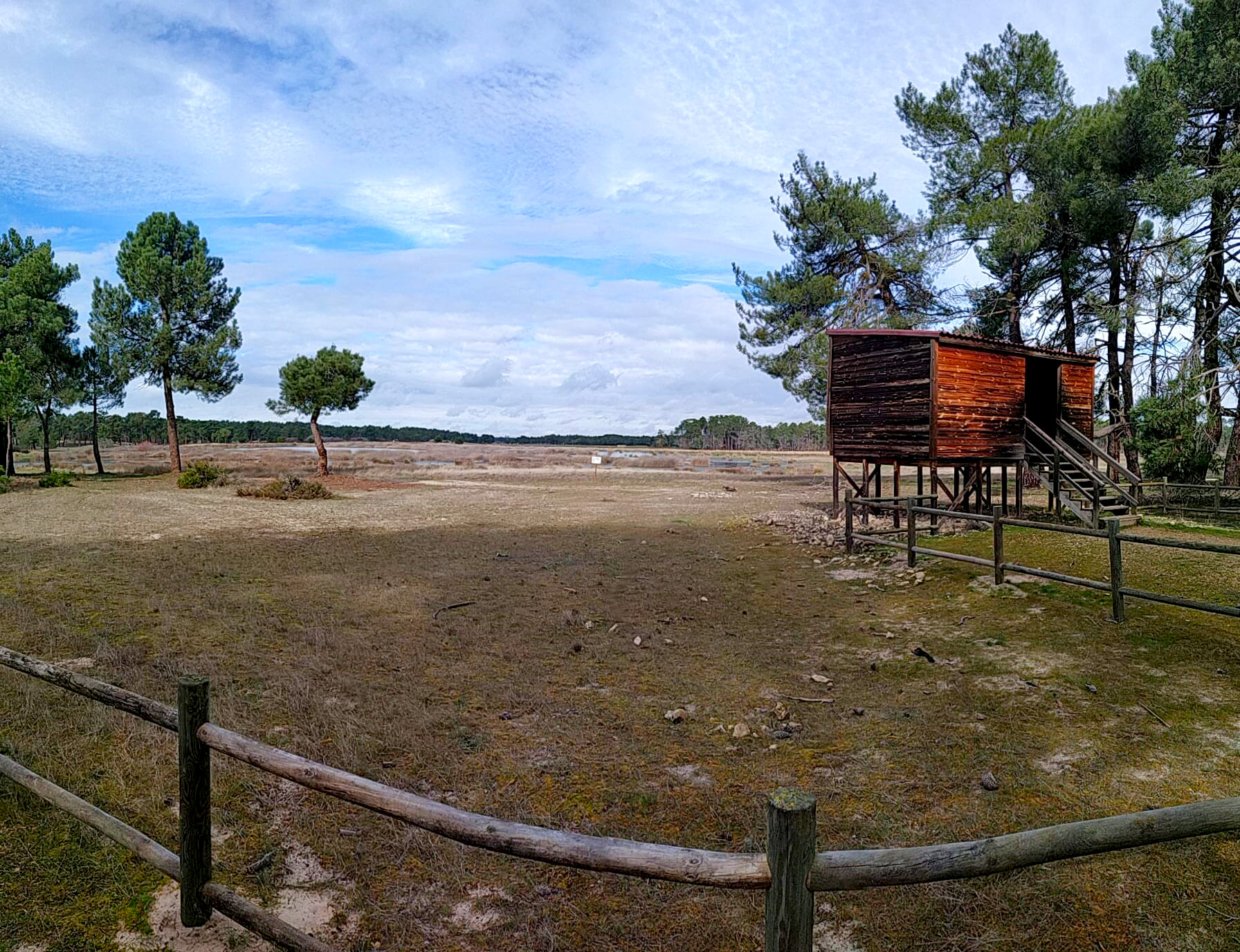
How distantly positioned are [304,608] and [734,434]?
396 feet

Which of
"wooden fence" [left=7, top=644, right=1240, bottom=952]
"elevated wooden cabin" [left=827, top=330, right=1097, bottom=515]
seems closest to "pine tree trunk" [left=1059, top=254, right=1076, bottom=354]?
"elevated wooden cabin" [left=827, top=330, right=1097, bottom=515]

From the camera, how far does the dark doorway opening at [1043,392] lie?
811 inches

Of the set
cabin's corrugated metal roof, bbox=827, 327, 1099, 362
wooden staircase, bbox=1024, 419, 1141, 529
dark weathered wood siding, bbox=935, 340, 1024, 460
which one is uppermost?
cabin's corrugated metal roof, bbox=827, 327, 1099, 362

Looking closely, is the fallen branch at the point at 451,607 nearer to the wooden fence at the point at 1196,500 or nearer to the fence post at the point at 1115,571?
the fence post at the point at 1115,571

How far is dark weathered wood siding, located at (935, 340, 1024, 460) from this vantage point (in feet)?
55.2

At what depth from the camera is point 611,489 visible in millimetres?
35312

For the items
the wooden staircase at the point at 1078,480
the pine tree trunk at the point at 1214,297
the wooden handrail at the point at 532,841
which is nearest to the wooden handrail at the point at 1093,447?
the wooden staircase at the point at 1078,480

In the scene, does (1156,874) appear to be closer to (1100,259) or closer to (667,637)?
(667,637)

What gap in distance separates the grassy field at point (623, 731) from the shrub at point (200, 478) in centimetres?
1886

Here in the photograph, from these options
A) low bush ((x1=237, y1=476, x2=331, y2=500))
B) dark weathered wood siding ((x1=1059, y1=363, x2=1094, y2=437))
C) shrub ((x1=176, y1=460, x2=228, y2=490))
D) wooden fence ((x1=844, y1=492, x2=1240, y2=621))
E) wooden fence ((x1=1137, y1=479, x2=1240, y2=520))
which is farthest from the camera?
shrub ((x1=176, y1=460, x2=228, y2=490))

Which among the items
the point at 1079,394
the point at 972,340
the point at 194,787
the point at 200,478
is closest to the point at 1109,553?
the point at 972,340

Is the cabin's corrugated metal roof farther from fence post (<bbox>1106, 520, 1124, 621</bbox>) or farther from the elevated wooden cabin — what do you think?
fence post (<bbox>1106, 520, 1124, 621</bbox>)

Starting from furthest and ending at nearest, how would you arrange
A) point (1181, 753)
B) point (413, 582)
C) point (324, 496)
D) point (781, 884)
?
point (324, 496) < point (413, 582) < point (1181, 753) < point (781, 884)

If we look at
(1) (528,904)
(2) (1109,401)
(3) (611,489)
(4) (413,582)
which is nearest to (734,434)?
(3) (611,489)
